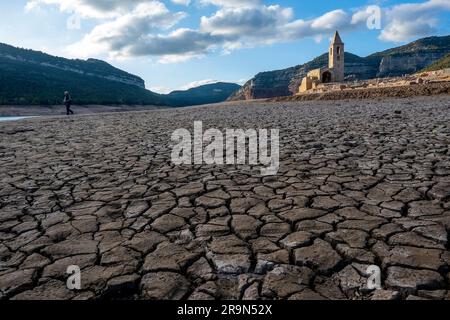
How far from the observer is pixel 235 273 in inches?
93.8

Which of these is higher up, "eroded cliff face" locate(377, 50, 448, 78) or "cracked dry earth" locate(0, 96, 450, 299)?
"eroded cliff face" locate(377, 50, 448, 78)

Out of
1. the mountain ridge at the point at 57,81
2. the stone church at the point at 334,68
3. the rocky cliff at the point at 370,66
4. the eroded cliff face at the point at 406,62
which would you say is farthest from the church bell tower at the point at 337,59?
the eroded cliff face at the point at 406,62

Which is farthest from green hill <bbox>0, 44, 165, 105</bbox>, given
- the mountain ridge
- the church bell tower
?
the church bell tower

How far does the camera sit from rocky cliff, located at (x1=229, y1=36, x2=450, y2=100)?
100312 mm

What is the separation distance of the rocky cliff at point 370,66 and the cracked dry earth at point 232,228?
92734 mm

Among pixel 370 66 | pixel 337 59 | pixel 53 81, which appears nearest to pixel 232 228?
pixel 337 59

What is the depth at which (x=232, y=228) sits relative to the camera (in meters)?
3.13

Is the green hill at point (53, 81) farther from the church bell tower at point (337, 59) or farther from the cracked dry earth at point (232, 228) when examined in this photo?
the cracked dry earth at point (232, 228)

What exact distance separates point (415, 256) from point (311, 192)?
159 centimetres

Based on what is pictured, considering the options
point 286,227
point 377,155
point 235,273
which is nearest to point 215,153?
point 377,155

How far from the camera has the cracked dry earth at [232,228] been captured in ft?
7.45

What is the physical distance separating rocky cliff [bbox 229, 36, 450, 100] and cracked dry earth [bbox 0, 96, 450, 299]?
92.7 m

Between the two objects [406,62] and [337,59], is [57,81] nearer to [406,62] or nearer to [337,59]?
[337,59]

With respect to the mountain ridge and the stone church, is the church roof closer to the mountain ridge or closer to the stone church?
the stone church
